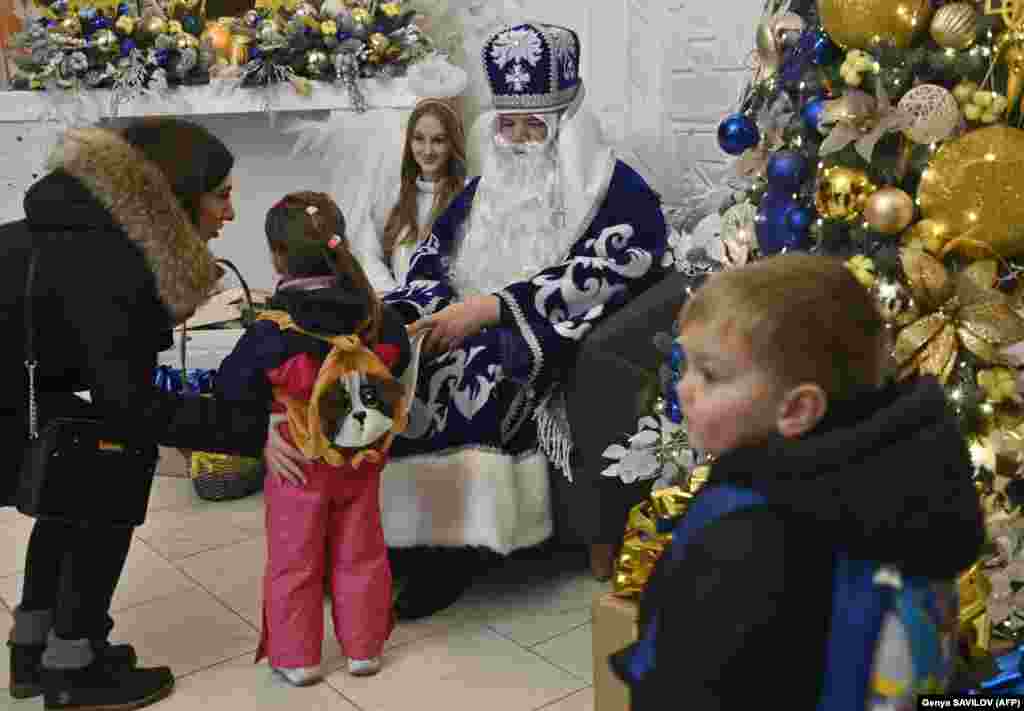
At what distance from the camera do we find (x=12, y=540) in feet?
11.7

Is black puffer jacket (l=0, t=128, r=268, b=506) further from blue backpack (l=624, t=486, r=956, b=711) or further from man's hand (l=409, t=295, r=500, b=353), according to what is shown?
blue backpack (l=624, t=486, r=956, b=711)

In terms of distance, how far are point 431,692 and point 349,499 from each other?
0.49 m

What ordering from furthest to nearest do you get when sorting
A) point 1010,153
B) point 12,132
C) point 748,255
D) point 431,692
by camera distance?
1. point 12,132
2. point 431,692
3. point 748,255
4. point 1010,153

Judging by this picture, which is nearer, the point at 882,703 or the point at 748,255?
the point at 882,703

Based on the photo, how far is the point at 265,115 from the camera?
4879mm

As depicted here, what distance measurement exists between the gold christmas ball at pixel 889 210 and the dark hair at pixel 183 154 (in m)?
1.37

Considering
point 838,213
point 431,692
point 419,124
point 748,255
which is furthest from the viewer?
point 419,124

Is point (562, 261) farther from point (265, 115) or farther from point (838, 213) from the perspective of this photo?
point (265, 115)

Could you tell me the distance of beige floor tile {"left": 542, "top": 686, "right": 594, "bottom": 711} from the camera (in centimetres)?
243

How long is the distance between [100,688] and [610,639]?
120cm

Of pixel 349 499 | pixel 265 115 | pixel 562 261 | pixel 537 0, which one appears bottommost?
pixel 349 499

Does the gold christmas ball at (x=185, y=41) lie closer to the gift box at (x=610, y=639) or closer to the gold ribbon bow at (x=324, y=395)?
the gold ribbon bow at (x=324, y=395)

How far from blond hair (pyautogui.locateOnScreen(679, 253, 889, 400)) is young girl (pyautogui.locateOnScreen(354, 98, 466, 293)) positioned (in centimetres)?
264

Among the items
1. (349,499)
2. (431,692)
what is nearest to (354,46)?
(349,499)
